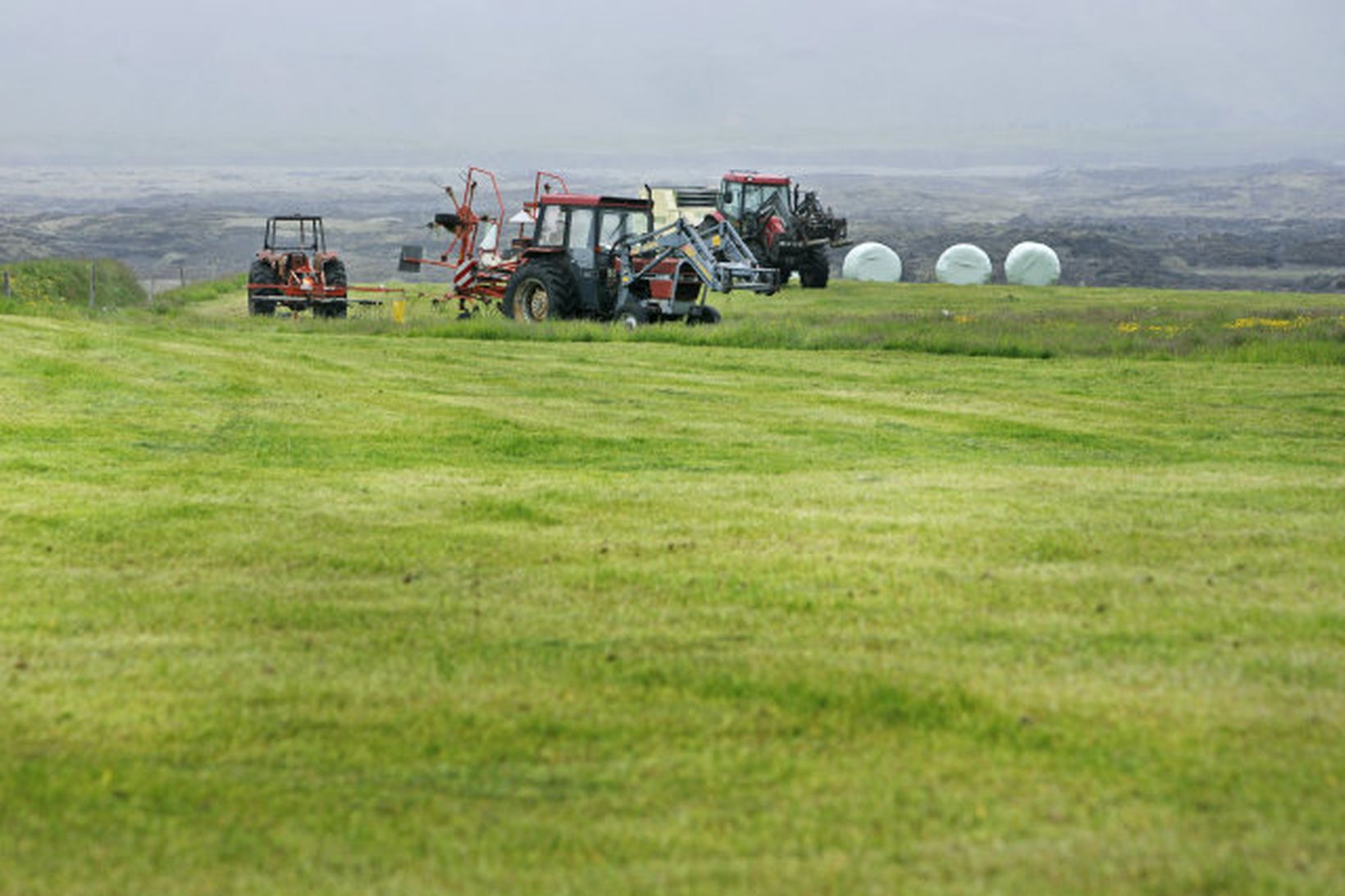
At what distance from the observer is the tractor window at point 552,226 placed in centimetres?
2669

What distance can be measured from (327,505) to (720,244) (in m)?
20.7

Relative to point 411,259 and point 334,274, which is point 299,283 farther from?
point 411,259

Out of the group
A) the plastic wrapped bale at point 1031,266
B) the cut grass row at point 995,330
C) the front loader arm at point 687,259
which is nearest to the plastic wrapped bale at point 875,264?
the plastic wrapped bale at point 1031,266

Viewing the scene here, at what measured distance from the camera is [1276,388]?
16609 millimetres

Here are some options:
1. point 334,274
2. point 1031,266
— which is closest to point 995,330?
point 334,274

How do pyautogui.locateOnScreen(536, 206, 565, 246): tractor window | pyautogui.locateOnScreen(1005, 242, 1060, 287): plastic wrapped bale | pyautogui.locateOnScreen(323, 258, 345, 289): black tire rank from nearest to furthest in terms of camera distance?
pyautogui.locateOnScreen(536, 206, 565, 246): tractor window → pyautogui.locateOnScreen(323, 258, 345, 289): black tire → pyautogui.locateOnScreen(1005, 242, 1060, 287): plastic wrapped bale

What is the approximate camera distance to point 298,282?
3228 centimetres

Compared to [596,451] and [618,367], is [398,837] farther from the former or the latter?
[618,367]

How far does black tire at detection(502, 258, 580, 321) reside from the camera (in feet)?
85.6

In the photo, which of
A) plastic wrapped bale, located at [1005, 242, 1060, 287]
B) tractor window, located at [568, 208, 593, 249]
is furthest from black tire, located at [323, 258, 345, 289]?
plastic wrapped bale, located at [1005, 242, 1060, 287]

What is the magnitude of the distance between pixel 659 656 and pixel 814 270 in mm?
36105

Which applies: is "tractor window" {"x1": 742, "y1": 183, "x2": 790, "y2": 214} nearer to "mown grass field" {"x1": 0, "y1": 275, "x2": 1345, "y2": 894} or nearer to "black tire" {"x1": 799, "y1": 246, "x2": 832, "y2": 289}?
"black tire" {"x1": 799, "y1": 246, "x2": 832, "y2": 289}

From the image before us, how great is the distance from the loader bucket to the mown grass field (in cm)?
1882

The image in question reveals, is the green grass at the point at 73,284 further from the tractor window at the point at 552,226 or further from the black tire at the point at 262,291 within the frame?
the tractor window at the point at 552,226
